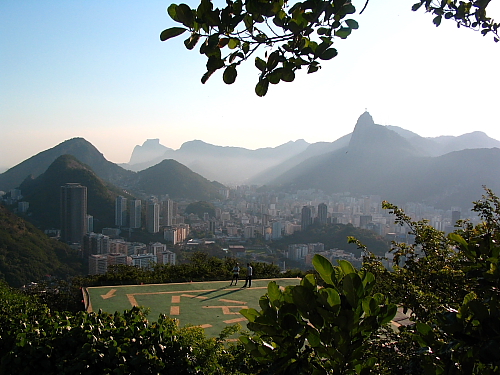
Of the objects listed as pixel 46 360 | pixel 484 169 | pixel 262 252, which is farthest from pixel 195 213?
pixel 46 360

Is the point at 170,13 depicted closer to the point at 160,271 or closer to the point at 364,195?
the point at 160,271

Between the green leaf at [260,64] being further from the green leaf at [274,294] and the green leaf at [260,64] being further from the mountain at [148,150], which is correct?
the mountain at [148,150]

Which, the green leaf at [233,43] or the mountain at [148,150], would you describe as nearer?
the green leaf at [233,43]

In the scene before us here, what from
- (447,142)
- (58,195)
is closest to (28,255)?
(58,195)

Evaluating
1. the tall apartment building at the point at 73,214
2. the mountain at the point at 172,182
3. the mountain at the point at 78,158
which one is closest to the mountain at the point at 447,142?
the mountain at the point at 172,182

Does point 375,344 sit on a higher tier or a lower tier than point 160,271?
higher

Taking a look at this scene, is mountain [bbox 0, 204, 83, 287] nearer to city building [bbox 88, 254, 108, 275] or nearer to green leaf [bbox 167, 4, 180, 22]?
city building [bbox 88, 254, 108, 275]
